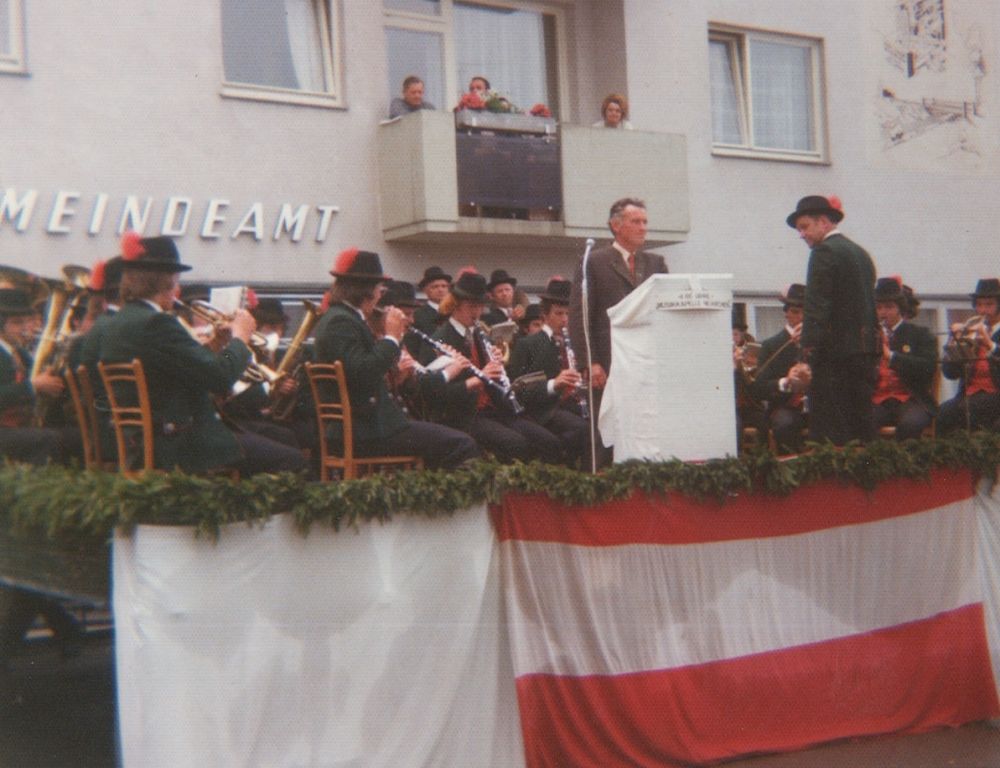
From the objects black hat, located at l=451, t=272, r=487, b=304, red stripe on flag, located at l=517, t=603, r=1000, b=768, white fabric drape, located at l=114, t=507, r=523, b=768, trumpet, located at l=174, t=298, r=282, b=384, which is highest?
black hat, located at l=451, t=272, r=487, b=304

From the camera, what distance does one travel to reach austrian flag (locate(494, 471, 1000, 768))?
20.9ft

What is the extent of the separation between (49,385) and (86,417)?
443mm

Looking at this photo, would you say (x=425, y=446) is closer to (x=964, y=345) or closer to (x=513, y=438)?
(x=513, y=438)

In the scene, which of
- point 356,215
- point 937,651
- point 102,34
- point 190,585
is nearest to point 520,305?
point 356,215

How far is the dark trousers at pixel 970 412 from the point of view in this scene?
38.1ft

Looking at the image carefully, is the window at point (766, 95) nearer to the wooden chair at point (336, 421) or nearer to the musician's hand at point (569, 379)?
the musician's hand at point (569, 379)

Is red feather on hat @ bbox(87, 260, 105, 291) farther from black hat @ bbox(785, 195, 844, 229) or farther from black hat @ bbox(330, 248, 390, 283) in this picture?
black hat @ bbox(785, 195, 844, 229)

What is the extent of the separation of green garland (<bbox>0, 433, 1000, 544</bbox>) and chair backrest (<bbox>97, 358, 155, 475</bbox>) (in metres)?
0.60

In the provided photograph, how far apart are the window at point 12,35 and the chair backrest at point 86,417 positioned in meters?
6.12

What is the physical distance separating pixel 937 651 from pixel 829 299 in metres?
2.10

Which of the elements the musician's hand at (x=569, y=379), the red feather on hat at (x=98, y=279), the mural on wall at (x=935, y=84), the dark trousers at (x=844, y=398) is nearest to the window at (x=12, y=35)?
the red feather on hat at (x=98, y=279)

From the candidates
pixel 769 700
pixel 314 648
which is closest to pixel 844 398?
pixel 769 700

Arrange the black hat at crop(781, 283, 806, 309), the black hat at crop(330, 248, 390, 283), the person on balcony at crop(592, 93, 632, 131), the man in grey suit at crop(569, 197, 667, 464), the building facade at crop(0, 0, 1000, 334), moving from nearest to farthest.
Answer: the black hat at crop(330, 248, 390, 283) → the man in grey suit at crop(569, 197, 667, 464) → the black hat at crop(781, 283, 806, 309) → the building facade at crop(0, 0, 1000, 334) → the person on balcony at crop(592, 93, 632, 131)

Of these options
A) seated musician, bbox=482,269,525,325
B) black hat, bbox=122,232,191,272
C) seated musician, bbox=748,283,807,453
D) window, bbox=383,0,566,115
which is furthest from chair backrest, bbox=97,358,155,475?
window, bbox=383,0,566,115
